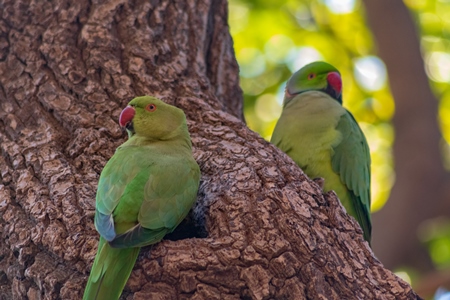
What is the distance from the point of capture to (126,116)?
3.17 metres

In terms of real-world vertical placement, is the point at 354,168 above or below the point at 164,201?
below

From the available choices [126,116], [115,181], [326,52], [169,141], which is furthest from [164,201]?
[326,52]

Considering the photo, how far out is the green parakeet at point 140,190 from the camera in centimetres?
247

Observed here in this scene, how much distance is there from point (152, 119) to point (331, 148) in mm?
1259

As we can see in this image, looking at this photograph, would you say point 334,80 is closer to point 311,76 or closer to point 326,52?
point 311,76

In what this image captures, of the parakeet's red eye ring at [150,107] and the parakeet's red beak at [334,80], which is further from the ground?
the parakeet's red eye ring at [150,107]

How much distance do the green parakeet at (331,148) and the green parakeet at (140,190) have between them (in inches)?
38.6

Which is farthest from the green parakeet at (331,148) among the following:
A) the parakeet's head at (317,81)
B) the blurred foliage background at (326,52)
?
the blurred foliage background at (326,52)

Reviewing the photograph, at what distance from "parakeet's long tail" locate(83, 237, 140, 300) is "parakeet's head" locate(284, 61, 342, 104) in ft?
7.99

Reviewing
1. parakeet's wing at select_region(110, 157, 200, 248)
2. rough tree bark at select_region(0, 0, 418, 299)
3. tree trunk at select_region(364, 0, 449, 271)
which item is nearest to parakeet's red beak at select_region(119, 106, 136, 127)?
rough tree bark at select_region(0, 0, 418, 299)

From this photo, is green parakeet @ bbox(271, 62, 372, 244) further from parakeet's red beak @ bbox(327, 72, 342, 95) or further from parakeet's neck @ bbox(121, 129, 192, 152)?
parakeet's neck @ bbox(121, 129, 192, 152)

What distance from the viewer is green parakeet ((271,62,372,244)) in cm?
387

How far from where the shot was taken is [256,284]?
2.52 metres

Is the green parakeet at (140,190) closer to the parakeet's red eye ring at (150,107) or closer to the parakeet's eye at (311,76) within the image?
the parakeet's red eye ring at (150,107)
